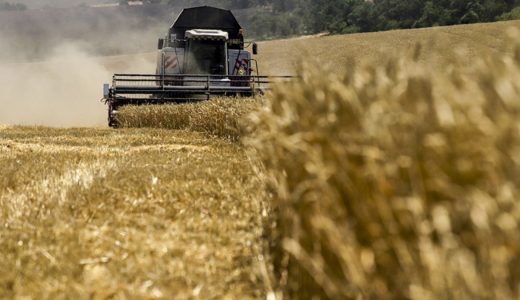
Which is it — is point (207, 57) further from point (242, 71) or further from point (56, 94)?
point (56, 94)

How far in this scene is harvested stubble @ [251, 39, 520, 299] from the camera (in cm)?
227

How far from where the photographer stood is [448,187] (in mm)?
2541

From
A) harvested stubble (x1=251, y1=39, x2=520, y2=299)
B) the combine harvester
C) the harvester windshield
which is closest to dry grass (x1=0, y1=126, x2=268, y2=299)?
harvested stubble (x1=251, y1=39, x2=520, y2=299)

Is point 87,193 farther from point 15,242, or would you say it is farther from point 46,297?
point 46,297

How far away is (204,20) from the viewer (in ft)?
71.2

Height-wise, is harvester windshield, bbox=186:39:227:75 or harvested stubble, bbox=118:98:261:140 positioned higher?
harvester windshield, bbox=186:39:227:75

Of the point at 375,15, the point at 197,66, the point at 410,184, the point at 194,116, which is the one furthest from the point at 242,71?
the point at 375,15

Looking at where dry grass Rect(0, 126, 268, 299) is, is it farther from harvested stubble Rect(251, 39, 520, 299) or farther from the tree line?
the tree line

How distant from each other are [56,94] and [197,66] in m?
19.7

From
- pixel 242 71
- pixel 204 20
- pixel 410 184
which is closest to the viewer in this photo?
pixel 410 184

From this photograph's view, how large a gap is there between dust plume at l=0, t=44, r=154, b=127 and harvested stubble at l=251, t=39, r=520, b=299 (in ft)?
79.0

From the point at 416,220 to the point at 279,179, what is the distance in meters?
1.54

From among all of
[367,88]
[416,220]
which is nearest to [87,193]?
[367,88]

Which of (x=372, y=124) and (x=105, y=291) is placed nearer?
(x=372, y=124)
